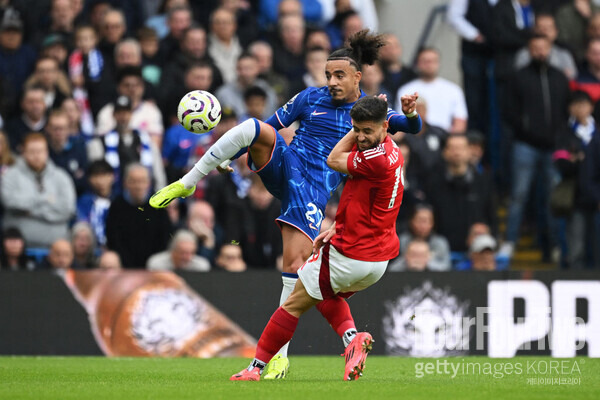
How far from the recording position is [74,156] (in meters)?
13.5

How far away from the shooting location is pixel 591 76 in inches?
603

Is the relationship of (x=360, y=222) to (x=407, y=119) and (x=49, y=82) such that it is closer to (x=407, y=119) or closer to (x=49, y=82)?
(x=407, y=119)

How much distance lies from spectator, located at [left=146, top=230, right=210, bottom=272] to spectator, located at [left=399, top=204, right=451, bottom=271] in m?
2.62

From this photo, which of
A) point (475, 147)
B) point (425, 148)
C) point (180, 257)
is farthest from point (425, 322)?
point (475, 147)

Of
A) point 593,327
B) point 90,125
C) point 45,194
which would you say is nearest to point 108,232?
point 45,194

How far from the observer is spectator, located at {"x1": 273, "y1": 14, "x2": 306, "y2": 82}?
1526cm

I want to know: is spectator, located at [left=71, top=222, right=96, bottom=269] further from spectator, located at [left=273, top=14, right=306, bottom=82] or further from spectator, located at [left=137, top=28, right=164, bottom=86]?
spectator, located at [left=273, top=14, right=306, bottom=82]

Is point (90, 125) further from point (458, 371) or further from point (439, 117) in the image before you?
point (458, 371)

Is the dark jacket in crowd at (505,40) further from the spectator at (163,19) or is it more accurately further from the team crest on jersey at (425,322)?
the spectator at (163,19)

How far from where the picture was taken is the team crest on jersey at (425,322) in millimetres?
12398

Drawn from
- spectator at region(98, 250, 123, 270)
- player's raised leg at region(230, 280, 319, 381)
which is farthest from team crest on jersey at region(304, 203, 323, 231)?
spectator at region(98, 250, 123, 270)

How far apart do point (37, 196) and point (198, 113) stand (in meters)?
4.68

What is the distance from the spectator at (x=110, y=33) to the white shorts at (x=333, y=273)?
7.48 meters

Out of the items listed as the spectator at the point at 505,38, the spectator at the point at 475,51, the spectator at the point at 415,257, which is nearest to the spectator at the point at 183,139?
the spectator at the point at 415,257
